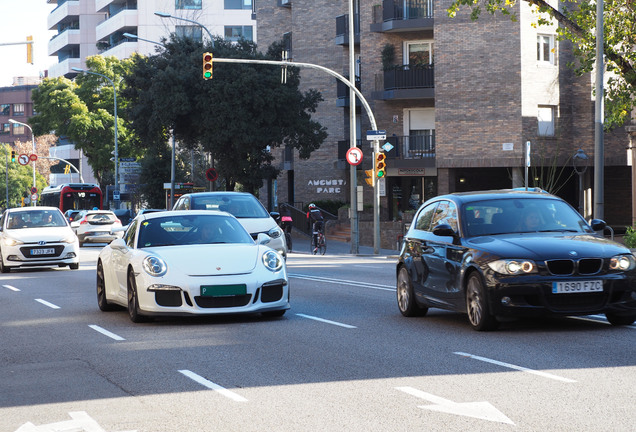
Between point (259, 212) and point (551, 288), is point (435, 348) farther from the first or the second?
point (259, 212)

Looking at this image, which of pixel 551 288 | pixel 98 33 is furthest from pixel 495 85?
pixel 98 33

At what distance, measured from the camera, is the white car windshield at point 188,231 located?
48.3ft

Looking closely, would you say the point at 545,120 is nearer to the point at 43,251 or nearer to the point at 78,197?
the point at 43,251

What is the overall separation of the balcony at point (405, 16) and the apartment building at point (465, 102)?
0.04 m

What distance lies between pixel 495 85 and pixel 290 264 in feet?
61.7

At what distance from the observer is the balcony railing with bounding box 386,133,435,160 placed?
5022 centimetres

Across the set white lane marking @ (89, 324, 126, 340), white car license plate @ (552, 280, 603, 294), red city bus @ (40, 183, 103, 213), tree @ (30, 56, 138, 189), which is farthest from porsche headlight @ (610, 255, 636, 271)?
tree @ (30, 56, 138, 189)

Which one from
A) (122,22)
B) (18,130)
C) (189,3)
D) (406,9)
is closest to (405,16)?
(406,9)

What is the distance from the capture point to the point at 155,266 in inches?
529

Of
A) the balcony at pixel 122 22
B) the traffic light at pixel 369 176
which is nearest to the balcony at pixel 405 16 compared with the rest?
the traffic light at pixel 369 176

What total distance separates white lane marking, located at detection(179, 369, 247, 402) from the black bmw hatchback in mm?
3641

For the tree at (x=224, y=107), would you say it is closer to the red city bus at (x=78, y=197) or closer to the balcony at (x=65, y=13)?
the red city bus at (x=78, y=197)

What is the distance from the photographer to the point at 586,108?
157 ft

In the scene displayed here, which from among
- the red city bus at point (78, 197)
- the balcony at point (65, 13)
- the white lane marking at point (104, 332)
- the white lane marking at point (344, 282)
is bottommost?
the white lane marking at point (344, 282)
